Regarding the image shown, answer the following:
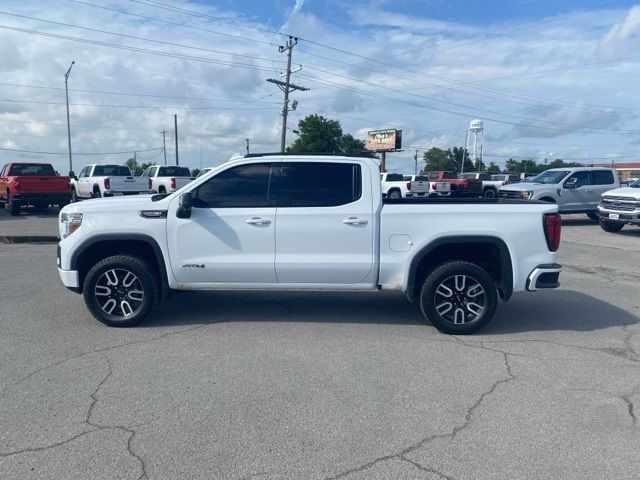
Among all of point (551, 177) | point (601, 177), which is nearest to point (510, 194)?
point (551, 177)

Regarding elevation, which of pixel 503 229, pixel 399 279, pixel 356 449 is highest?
pixel 503 229

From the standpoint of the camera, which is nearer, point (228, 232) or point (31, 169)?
point (228, 232)

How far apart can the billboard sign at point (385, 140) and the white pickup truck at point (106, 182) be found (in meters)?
43.2

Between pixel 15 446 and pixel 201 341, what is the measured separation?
229 centimetres

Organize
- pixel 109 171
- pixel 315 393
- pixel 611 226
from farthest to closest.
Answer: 1. pixel 109 171
2. pixel 611 226
3. pixel 315 393

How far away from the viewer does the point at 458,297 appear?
237 inches

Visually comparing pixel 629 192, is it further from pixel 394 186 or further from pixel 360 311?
pixel 394 186

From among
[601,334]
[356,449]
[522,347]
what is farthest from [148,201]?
[601,334]

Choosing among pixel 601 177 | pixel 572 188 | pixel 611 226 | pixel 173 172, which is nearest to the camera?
pixel 611 226

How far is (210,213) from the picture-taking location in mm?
6035

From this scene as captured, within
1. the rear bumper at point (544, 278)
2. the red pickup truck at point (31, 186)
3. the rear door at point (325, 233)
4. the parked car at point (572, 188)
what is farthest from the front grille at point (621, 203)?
the red pickup truck at point (31, 186)

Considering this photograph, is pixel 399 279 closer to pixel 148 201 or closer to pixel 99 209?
pixel 148 201

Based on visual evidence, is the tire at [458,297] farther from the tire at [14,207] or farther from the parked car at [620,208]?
the tire at [14,207]

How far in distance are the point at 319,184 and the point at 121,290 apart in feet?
8.20
